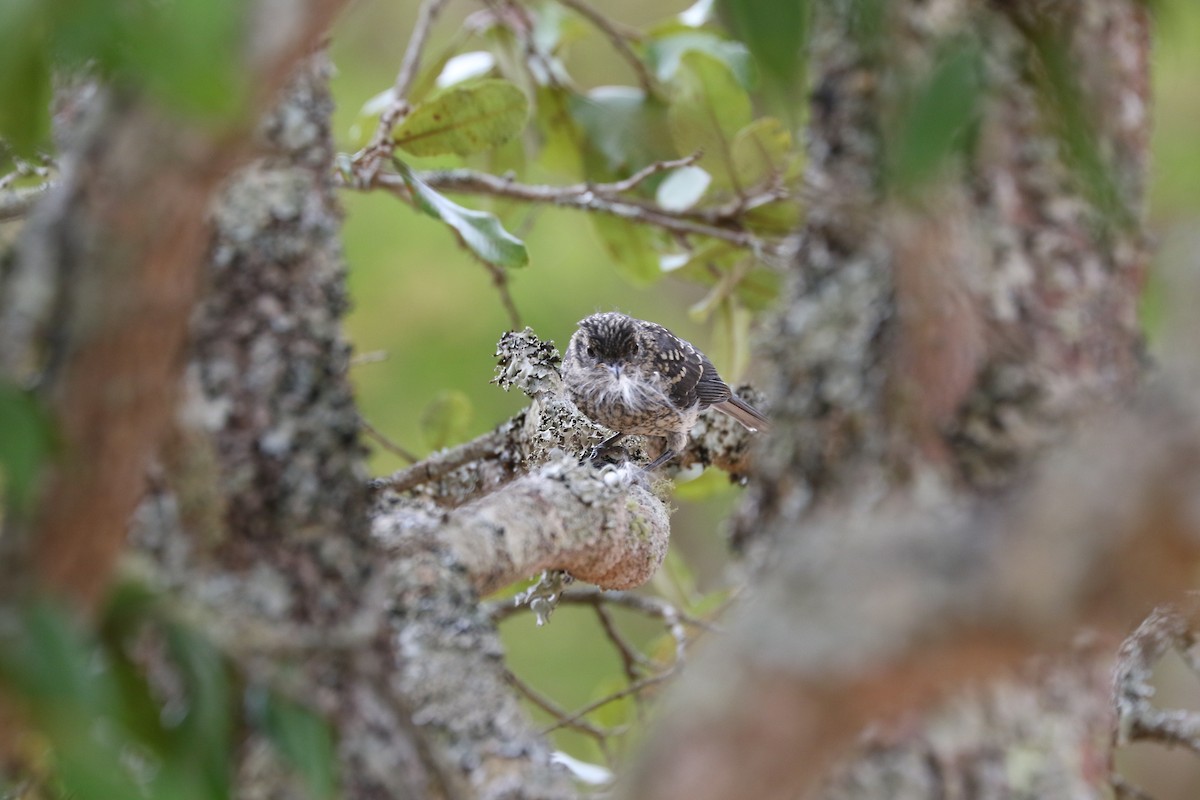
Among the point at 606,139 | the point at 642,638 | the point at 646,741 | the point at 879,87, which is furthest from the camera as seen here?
the point at 642,638

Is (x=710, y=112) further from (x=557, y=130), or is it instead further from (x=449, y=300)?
(x=449, y=300)

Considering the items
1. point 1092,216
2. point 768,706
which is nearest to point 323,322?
point 768,706

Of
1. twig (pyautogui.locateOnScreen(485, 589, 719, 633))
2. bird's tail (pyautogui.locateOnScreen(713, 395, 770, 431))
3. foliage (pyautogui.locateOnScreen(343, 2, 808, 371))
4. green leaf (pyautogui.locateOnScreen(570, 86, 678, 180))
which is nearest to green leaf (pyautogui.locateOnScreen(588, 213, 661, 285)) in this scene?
foliage (pyautogui.locateOnScreen(343, 2, 808, 371))

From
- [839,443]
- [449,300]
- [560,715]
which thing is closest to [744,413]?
[560,715]

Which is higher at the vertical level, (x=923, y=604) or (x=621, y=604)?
(x=621, y=604)

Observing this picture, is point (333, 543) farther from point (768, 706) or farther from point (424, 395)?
point (424, 395)

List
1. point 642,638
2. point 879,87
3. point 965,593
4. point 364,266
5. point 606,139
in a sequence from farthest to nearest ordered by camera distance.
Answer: point 642,638 < point 364,266 < point 606,139 < point 879,87 < point 965,593
